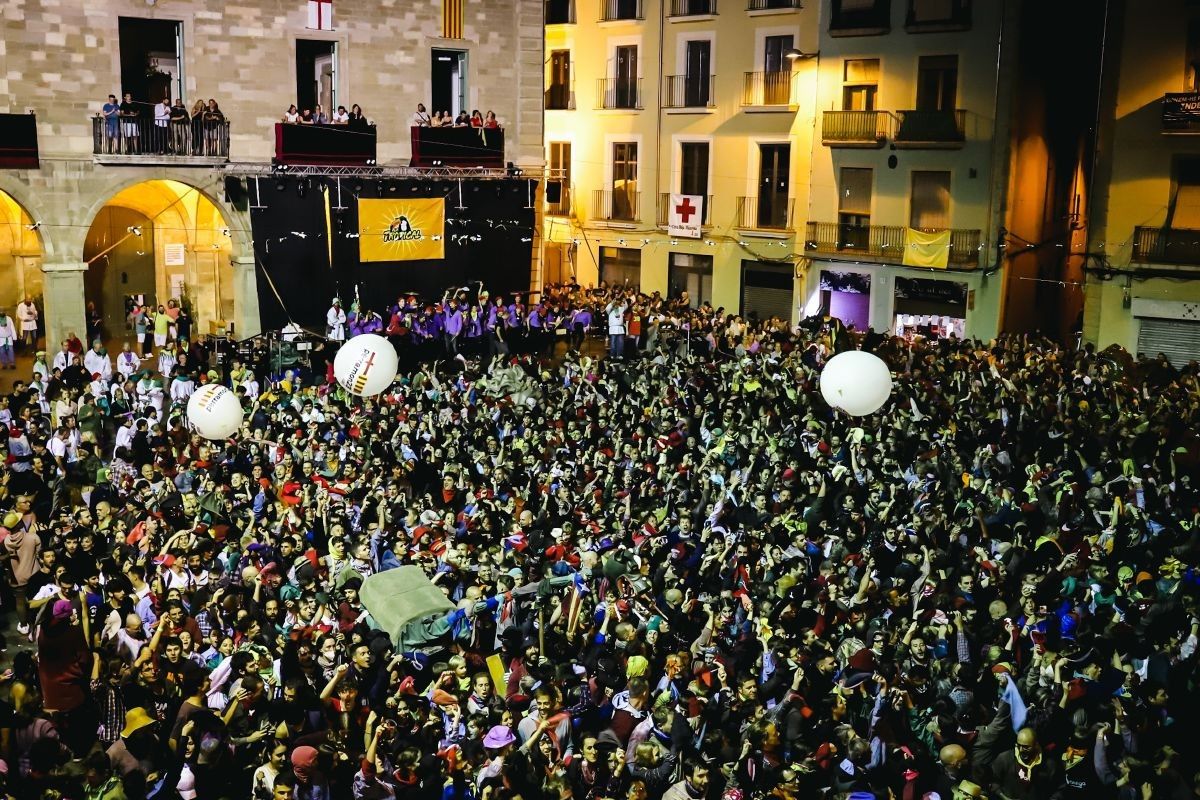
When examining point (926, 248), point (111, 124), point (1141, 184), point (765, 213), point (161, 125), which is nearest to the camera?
point (111, 124)

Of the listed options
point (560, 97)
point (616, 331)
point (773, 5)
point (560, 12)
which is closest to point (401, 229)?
point (616, 331)

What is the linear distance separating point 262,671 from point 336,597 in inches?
66.7

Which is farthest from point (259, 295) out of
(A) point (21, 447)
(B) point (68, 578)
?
(B) point (68, 578)

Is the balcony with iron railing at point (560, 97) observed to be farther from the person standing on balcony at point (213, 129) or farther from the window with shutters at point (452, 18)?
the person standing on balcony at point (213, 129)

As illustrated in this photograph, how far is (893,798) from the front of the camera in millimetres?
9008

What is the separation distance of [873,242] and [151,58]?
17607 mm

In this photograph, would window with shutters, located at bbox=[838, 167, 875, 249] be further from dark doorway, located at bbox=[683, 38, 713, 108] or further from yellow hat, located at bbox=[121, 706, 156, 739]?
yellow hat, located at bbox=[121, 706, 156, 739]

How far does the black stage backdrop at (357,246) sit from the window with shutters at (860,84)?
28.9 ft

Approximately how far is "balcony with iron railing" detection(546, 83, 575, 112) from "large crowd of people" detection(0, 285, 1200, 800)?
19.6 meters

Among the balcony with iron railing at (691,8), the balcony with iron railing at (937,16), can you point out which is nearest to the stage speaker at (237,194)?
the balcony with iron railing at (691,8)

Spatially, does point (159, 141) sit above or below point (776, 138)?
below

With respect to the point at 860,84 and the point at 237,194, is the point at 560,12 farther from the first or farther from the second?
the point at 237,194

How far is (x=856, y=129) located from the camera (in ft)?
105

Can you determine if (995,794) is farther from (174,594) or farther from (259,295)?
(259,295)
